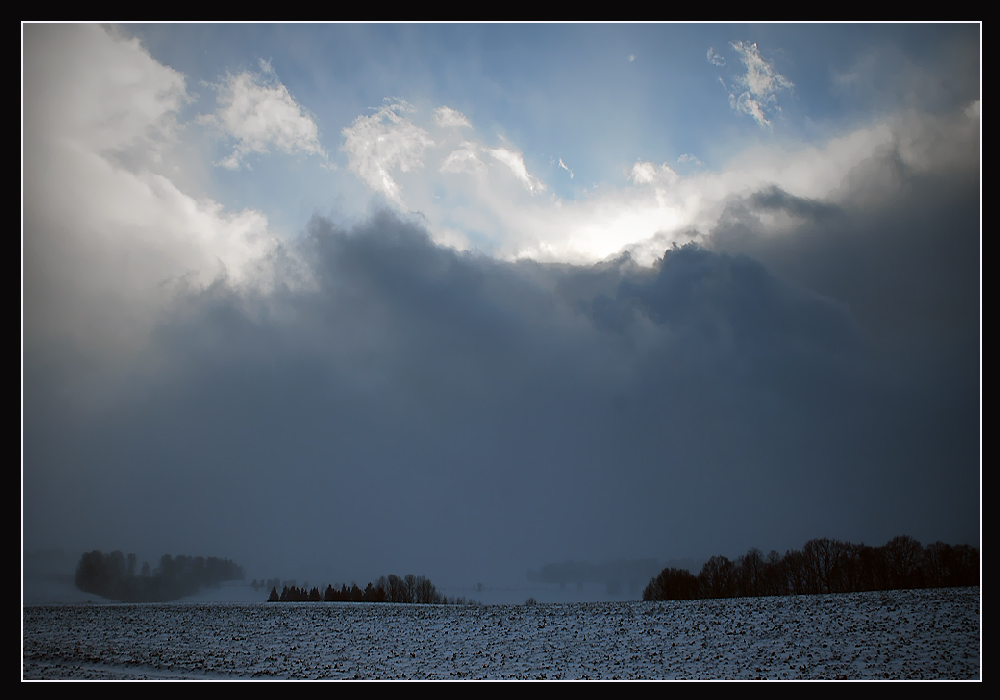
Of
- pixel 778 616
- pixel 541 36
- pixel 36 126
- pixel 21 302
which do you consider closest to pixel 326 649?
pixel 21 302

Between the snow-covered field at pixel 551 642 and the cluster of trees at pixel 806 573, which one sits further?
the cluster of trees at pixel 806 573

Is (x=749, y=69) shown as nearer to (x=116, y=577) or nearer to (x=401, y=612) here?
(x=401, y=612)

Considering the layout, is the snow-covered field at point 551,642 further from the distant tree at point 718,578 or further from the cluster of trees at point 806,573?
the distant tree at point 718,578

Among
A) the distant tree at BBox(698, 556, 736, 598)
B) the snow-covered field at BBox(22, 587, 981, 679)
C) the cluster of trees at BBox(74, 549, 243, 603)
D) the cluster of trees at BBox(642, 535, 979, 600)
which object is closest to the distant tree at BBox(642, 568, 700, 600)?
the cluster of trees at BBox(642, 535, 979, 600)

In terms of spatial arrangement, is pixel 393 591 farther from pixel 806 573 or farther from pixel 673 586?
pixel 806 573

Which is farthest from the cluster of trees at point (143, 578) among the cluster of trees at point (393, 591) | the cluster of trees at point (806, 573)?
the cluster of trees at point (806, 573)

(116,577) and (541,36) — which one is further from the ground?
(541,36)

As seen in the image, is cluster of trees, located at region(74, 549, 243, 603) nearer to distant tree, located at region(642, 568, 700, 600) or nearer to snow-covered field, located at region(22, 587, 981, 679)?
snow-covered field, located at region(22, 587, 981, 679)
